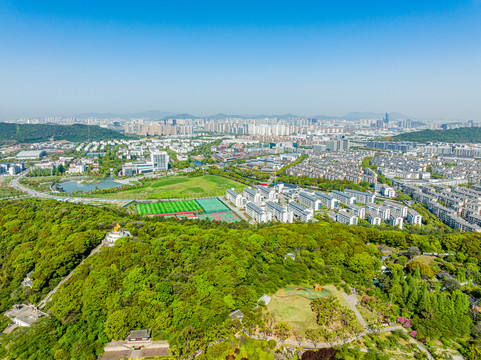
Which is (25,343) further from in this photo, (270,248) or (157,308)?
(270,248)

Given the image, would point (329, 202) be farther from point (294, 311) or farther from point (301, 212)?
point (294, 311)

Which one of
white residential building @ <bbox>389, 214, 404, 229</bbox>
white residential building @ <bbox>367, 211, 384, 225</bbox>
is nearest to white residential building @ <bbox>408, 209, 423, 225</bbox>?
white residential building @ <bbox>389, 214, 404, 229</bbox>

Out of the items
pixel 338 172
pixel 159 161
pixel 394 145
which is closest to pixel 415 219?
pixel 338 172

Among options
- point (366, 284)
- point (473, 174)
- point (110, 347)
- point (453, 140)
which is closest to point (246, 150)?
point (473, 174)

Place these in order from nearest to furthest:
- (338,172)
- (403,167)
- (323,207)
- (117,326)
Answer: (117,326)
(323,207)
(338,172)
(403,167)

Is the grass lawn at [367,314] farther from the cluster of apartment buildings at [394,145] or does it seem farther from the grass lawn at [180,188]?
the cluster of apartment buildings at [394,145]

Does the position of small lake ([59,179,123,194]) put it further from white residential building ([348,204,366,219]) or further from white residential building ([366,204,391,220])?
white residential building ([366,204,391,220])

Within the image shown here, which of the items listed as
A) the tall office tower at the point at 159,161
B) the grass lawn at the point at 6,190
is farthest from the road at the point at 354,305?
the tall office tower at the point at 159,161
